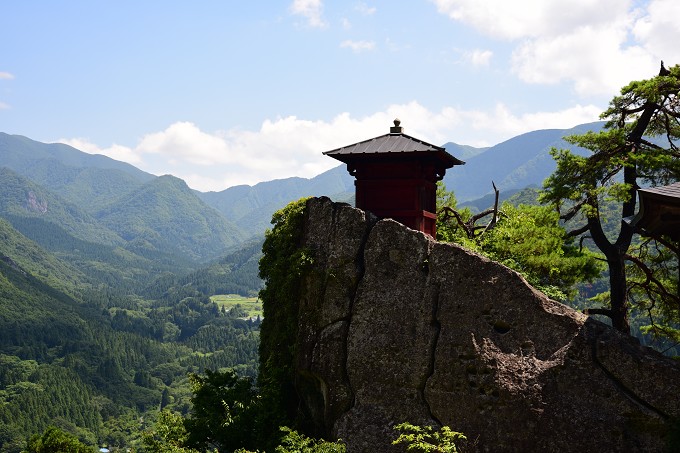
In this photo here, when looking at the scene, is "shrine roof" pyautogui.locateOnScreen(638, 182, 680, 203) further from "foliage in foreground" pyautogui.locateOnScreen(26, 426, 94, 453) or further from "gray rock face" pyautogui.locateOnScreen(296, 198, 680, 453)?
"foliage in foreground" pyautogui.locateOnScreen(26, 426, 94, 453)

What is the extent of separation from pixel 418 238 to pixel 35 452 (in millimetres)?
22903

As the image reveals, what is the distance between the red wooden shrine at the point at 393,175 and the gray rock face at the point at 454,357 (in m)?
1.48

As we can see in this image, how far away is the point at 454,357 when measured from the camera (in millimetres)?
16422

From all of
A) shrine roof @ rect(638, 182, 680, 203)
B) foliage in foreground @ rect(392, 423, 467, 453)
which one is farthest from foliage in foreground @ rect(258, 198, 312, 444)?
shrine roof @ rect(638, 182, 680, 203)

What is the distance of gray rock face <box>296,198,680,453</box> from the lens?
14969 mm

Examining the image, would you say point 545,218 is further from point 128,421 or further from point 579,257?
point 128,421

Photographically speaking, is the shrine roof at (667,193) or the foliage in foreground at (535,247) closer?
the shrine roof at (667,193)

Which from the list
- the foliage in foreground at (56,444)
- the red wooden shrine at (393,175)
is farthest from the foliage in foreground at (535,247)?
the foliage in foreground at (56,444)

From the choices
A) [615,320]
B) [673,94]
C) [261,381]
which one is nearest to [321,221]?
[261,381]

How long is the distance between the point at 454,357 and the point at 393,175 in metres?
6.68

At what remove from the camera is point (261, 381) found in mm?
20547

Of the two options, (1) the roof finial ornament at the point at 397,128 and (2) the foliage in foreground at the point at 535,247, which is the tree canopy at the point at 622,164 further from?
(1) the roof finial ornament at the point at 397,128

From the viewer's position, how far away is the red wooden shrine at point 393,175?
1952 cm

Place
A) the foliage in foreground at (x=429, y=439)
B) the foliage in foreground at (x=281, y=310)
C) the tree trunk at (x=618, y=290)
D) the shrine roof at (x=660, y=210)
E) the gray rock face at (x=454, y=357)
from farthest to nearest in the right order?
the tree trunk at (x=618, y=290)
the foliage in foreground at (x=281, y=310)
the gray rock face at (x=454, y=357)
the foliage in foreground at (x=429, y=439)
the shrine roof at (x=660, y=210)
